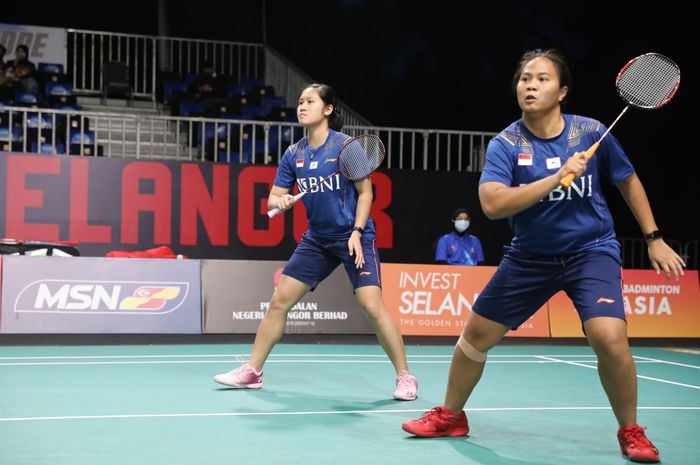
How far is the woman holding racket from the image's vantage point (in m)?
5.61

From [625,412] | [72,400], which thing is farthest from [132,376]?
[625,412]

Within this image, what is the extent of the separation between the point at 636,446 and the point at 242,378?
109 inches

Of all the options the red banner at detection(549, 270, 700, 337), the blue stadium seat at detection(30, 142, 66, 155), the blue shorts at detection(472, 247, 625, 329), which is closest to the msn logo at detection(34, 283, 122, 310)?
the blue stadium seat at detection(30, 142, 66, 155)

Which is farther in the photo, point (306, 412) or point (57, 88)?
point (57, 88)

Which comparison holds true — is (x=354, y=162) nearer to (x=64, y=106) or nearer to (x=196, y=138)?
(x=64, y=106)

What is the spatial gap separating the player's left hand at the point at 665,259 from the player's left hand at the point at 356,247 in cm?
209

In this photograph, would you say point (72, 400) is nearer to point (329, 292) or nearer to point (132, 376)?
point (132, 376)

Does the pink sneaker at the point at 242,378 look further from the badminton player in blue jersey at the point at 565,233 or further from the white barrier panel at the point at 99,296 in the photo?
the white barrier panel at the point at 99,296

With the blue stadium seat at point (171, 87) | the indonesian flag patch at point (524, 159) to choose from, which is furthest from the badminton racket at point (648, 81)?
the blue stadium seat at point (171, 87)

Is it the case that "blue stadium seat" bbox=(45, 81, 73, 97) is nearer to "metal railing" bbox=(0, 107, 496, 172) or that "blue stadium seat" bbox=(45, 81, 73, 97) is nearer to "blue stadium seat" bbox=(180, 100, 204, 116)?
"metal railing" bbox=(0, 107, 496, 172)

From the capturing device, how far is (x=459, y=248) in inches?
455

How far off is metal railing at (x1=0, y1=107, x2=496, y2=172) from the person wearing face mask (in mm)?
2055

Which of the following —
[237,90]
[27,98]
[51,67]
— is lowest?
[27,98]

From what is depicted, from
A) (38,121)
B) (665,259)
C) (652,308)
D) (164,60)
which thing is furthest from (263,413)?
(164,60)
